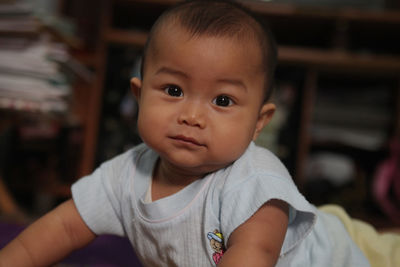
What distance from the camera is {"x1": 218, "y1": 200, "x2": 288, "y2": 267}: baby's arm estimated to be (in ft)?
1.51

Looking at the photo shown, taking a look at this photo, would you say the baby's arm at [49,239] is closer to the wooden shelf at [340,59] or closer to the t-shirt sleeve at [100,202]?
the t-shirt sleeve at [100,202]

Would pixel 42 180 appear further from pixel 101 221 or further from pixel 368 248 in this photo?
pixel 368 248

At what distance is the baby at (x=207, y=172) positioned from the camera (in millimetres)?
509

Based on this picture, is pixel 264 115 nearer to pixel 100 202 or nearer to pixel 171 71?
pixel 171 71

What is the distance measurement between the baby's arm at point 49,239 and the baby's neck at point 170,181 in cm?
15

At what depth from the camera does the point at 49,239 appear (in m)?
0.62

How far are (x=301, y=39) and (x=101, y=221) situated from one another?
1784 millimetres

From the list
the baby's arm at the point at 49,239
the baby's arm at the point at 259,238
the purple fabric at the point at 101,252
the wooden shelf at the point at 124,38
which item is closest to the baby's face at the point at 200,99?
the baby's arm at the point at 259,238

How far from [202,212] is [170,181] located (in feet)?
0.31

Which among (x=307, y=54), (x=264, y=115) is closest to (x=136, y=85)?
(x=264, y=115)

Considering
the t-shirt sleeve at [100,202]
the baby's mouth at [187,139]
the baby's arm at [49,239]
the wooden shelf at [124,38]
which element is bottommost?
the baby's arm at [49,239]

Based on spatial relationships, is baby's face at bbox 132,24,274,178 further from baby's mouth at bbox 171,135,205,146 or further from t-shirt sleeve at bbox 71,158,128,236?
t-shirt sleeve at bbox 71,158,128,236

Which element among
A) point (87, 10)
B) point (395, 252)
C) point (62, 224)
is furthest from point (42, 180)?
point (395, 252)

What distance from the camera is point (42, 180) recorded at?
1821mm
